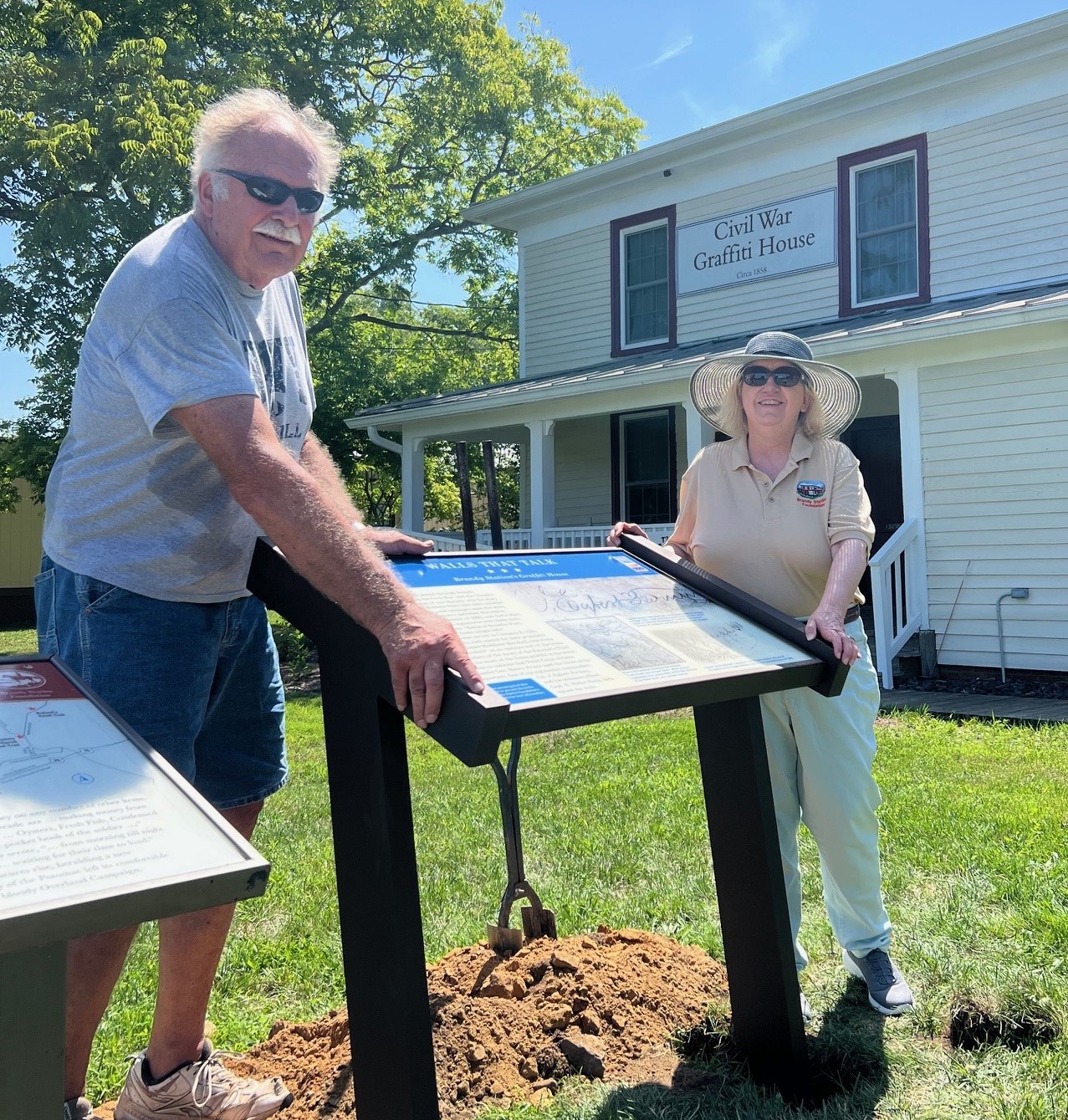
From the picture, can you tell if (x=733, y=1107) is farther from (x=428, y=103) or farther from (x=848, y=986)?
(x=428, y=103)

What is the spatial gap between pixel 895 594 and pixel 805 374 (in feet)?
23.7

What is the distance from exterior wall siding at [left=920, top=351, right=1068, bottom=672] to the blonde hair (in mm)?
7060

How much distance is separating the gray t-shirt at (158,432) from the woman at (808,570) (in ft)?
4.28

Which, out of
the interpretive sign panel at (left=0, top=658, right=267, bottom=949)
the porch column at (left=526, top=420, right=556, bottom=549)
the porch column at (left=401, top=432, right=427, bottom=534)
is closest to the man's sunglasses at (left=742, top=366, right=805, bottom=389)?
the interpretive sign panel at (left=0, top=658, right=267, bottom=949)

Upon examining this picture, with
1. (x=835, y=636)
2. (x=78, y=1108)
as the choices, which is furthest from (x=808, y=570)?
(x=78, y=1108)

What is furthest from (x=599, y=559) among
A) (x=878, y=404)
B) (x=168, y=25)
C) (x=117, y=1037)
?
(x=168, y=25)

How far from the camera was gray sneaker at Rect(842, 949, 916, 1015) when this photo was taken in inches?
113

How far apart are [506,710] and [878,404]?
1117cm

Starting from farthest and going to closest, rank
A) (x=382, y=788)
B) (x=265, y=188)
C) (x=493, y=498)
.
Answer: (x=493, y=498) < (x=265, y=188) < (x=382, y=788)

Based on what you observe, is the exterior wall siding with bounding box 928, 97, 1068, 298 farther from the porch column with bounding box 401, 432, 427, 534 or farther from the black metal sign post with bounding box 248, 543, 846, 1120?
the black metal sign post with bounding box 248, 543, 846, 1120

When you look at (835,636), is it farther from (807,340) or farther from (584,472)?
(584,472)

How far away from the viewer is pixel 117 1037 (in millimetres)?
2945

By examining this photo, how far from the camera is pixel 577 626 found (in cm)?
227

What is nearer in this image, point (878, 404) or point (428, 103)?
point (878, 404)
